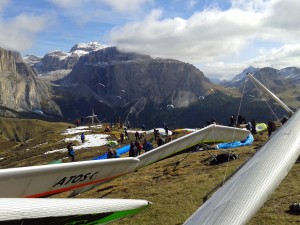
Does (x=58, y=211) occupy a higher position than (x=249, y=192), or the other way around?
(x=249, y=192)

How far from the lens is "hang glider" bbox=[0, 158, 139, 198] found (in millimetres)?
9930

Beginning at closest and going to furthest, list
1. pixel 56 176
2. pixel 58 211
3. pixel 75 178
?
pixel 58 211 → pixel 56 176 → pixel 75 178

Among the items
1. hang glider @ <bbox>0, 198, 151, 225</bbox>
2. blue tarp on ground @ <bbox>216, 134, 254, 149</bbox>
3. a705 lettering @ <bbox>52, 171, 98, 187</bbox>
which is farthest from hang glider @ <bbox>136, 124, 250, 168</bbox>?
hang glider @ <bbox>0, 198, 151, 225</bbox>

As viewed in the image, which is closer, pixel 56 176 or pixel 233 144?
pixel 56 176

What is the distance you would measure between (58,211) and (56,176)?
244 inches

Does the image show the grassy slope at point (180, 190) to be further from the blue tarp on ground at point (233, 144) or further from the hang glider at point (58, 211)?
the hang glider at point (58, 211)

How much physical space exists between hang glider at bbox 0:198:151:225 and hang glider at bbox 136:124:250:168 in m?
12.2

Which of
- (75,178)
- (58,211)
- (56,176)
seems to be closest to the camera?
(58,211)

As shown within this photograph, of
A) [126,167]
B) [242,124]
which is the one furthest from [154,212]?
[242,124]

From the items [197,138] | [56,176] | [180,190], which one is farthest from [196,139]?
[56,176]

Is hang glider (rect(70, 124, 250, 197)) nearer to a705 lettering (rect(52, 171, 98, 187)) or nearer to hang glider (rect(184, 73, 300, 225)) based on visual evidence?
a705 lettering (rect(52, 171, 98, 187))

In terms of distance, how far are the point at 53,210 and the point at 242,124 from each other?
46.7 m

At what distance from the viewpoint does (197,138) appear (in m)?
24.4

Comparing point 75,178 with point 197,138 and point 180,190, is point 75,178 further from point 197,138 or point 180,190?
point 197,138
